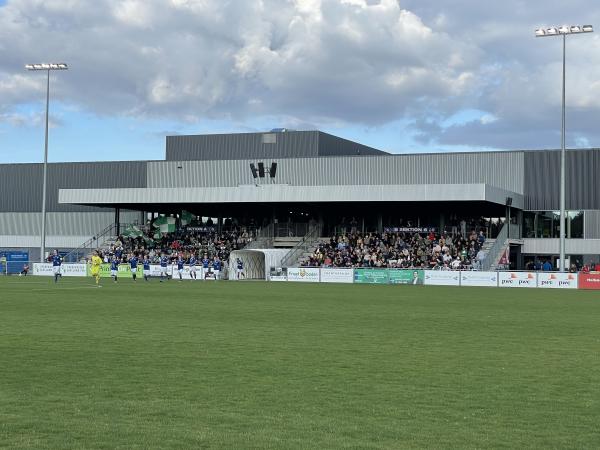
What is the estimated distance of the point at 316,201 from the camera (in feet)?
230

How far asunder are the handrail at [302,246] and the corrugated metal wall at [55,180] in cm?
1943

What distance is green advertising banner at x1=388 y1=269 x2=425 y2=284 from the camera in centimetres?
5978

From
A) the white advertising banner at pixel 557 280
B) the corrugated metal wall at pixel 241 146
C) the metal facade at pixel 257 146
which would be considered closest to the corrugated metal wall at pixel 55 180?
the corrugated metal wall at pixel 241 146

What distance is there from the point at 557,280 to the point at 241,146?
33561 millimetres

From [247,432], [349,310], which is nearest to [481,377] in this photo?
[247,432]

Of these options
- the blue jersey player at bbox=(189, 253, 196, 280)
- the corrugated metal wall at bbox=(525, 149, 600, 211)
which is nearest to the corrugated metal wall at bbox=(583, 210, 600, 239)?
the corrugated metal wall at bbox=(525, 149, 600, 211)

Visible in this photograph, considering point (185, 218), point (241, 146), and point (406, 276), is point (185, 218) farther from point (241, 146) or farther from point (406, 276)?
point (406, 276)

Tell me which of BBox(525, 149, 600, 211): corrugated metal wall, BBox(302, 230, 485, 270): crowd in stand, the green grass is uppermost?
BBox(525, 149, 600, 211): corrugated metal wall

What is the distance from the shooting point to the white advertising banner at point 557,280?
5606 cm

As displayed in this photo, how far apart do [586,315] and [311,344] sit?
1460 cm

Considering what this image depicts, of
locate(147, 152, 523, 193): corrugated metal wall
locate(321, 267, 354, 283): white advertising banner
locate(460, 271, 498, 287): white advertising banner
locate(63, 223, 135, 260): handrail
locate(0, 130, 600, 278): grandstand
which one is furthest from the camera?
locate(63, 223, 135, 260): handrail

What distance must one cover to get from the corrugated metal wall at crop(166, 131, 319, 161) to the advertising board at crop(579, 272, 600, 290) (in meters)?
28.3

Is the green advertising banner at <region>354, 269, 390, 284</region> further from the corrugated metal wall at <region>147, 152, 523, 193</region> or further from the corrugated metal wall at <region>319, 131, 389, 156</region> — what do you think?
the corrugated metal wall at <region>319, 131, 389, 156</region>

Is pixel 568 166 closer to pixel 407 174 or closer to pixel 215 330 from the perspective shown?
pixel 407 174
